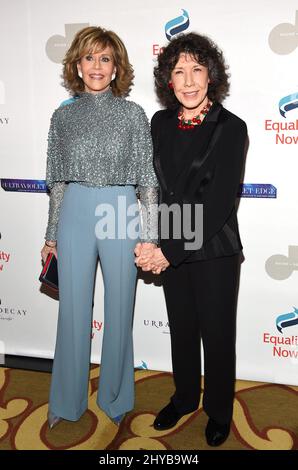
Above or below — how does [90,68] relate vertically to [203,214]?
above

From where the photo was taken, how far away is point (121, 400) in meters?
2.28

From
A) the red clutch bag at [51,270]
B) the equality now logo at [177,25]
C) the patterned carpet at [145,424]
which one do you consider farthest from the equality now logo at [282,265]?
the equality now logo at [177,25]

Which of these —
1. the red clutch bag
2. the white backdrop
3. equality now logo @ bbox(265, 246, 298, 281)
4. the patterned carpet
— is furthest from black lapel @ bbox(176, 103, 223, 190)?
the patterned carpet

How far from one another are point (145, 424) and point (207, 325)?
2.17ft

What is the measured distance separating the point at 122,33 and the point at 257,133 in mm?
874

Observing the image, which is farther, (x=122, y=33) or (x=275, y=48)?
(x=122, y=33)

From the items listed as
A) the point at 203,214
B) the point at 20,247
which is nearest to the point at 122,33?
the point at 203,214

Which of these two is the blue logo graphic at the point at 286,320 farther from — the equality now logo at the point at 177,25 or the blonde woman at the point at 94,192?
the equality now logo at the point at 177,25

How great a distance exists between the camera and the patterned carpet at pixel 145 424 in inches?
83.9

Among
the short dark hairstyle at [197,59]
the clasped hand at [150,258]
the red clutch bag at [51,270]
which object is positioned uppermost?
the short dark hairstyle at [197,59]

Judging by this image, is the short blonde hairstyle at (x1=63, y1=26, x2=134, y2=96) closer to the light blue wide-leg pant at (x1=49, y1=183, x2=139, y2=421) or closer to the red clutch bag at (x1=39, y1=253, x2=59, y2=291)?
the light blue wide-leg pant at (x1=49, y1=183, x2=139, y2=421)

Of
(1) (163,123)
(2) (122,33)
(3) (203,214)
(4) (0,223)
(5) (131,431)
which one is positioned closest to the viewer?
(3) (203,214)

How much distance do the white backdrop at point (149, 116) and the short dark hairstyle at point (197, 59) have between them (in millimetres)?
428
